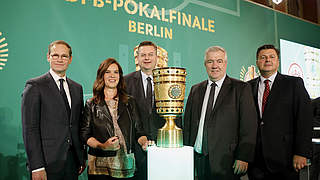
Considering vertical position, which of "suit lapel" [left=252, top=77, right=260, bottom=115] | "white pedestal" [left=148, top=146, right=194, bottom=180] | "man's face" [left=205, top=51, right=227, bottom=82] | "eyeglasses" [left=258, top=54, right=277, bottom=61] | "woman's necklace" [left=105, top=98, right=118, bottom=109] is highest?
"eyeglasses" [left=258, top=54, right=277, bottom=61]

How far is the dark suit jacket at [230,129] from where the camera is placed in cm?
236

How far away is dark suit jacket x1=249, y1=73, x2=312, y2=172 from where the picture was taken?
8.05 feet

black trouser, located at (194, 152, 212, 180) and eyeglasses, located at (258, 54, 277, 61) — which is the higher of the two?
eyeglasses, located at (258, 54, 277, 61)

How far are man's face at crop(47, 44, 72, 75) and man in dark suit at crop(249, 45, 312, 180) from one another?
1.80 meters

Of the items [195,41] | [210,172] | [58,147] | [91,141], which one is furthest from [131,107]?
[195,41]

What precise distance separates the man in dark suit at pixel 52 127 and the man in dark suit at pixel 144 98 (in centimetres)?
72

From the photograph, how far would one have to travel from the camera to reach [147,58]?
10.3 feet

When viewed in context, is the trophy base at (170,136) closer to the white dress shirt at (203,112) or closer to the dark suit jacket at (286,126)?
the white dress shirt at (203,112)

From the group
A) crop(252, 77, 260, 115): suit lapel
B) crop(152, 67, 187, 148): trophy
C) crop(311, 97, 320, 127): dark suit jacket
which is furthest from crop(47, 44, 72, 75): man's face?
crop(311, 97, 320, 127): dark suit jacket

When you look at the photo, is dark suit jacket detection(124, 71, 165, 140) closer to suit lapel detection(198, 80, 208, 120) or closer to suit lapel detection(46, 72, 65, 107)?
suit lapel detection(198, 80, 208, 120)

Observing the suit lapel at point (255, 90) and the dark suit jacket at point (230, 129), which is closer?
the dark suit jacket at point (230, 129)

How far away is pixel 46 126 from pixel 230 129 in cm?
146

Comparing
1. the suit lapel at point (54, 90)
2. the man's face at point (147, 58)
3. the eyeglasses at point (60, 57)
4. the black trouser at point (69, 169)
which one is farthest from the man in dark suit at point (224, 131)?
the eyeglasses at point (60, 57)

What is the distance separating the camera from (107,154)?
2211 mm
